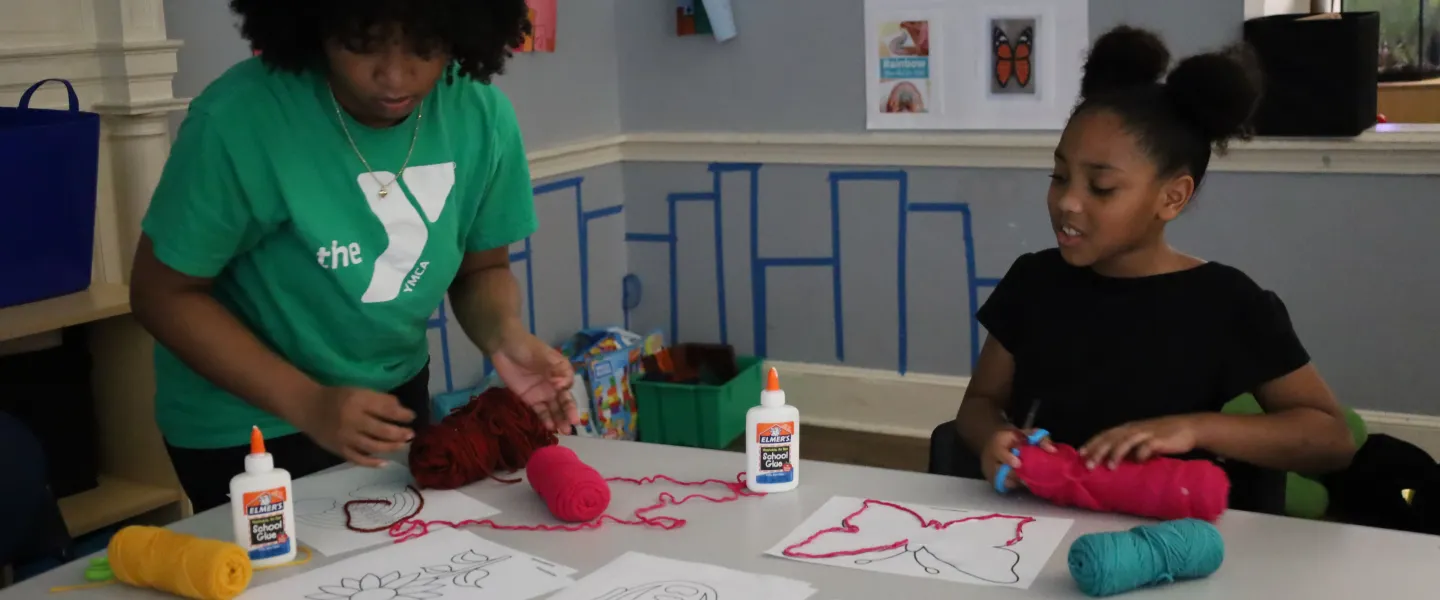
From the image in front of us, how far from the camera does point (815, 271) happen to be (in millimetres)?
3828

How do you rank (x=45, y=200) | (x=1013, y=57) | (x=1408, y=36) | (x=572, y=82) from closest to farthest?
(x=45, y=200)
(x=1013, y=57)
(x=572, y=82)
(x=1408, y=36)

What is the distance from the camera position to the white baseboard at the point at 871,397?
371cm

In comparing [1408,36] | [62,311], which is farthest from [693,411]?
[1408,36]

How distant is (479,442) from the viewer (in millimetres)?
1587

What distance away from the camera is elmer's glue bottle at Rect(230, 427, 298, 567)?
4.33ft

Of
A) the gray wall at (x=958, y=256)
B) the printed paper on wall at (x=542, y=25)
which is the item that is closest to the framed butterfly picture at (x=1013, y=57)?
the gray wall at (x=958, y=256)

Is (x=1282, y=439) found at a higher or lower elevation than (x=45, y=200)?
lower

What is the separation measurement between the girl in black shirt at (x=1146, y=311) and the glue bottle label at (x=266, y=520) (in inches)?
31.0

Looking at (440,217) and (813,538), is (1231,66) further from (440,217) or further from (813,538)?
(440,217)

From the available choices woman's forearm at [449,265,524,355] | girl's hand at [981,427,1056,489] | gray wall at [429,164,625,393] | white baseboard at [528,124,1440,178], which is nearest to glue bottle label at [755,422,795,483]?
girl's hand at [981,427,1056,489]

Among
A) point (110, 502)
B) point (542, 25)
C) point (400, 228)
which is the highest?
point (542, 25)

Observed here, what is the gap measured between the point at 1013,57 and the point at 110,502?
2.32m

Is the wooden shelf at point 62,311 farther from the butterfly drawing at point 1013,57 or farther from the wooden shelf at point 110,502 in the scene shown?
the butterfly drawing at point 1013,57

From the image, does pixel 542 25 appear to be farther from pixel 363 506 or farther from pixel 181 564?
pixel 181 564
